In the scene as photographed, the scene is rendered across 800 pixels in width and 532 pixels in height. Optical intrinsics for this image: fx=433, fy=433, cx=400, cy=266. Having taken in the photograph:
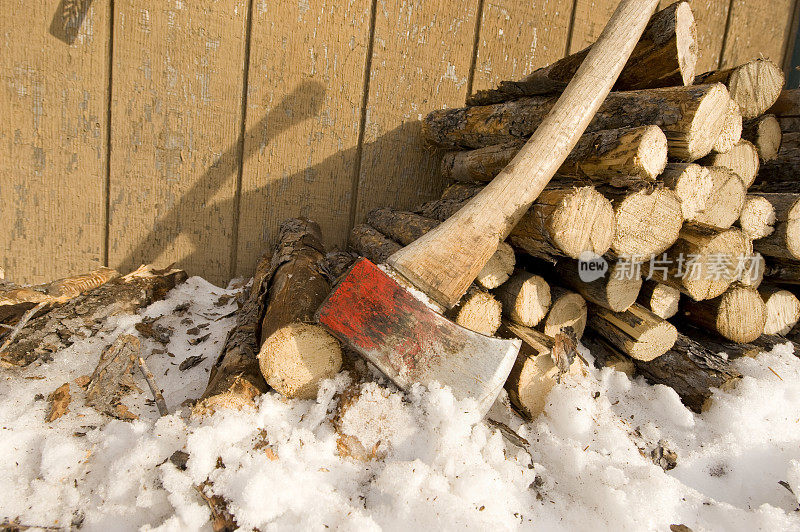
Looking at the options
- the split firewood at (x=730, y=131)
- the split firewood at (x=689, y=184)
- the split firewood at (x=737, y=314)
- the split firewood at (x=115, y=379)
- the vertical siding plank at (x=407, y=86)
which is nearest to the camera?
the split firewood at (x=115, y=379)

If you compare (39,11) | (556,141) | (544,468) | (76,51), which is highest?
(39,11)

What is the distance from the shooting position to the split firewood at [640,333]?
60.1 inches

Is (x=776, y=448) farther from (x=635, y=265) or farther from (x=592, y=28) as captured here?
(x=592, y=28)

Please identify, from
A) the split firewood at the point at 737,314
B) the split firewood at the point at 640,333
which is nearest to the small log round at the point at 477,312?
the split firewood at the point at 640,333

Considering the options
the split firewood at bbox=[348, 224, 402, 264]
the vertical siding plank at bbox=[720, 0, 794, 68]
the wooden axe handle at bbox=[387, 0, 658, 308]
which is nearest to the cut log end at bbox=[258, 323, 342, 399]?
the wooden axe handle at bbox=[387, 0, 658, 308]

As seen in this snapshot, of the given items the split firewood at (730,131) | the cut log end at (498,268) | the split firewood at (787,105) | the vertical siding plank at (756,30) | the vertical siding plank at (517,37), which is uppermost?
the vertical siding plank at (756,30)

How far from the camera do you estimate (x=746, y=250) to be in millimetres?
1542

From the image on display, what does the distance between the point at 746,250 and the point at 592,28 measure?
1574mm

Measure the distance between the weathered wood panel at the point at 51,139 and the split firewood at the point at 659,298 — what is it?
245 centimetres

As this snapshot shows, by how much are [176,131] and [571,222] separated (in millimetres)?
1864

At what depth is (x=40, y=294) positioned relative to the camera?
1.68 meters

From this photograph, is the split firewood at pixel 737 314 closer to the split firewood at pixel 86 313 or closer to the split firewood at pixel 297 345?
the split firewood at pixel 297 345

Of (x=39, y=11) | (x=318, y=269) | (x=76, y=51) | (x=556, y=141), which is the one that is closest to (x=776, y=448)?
(x=556, y=141)

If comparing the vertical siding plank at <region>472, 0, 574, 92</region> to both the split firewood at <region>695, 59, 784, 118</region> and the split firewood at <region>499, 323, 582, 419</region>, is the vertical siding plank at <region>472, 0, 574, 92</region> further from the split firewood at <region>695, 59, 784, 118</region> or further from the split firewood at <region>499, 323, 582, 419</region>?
the split firewood at <region>499, 323, 582, 419</region>
